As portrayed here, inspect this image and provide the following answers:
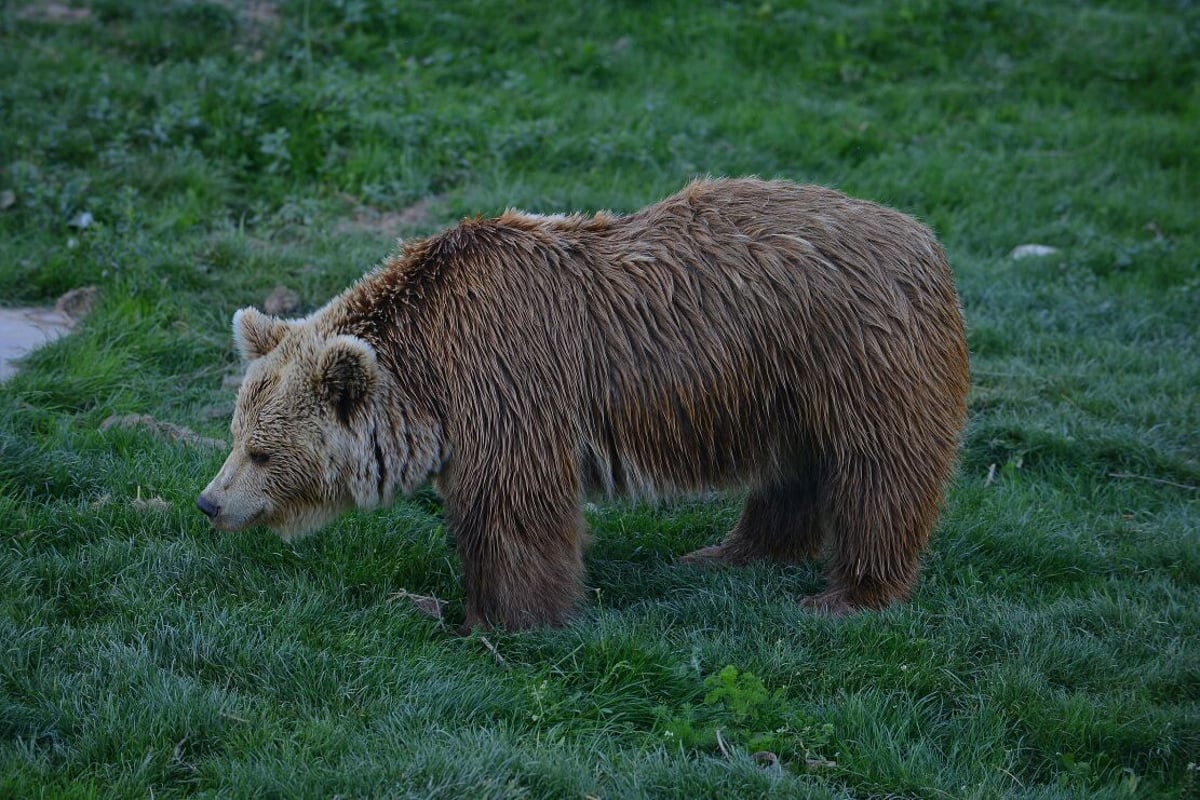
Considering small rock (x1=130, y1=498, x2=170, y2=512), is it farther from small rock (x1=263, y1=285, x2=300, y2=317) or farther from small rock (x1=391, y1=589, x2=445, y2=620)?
small rock (x1=263, y1=285, x2=300, y2=317)

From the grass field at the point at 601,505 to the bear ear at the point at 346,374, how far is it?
79cm

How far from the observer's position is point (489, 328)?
5.27 meters

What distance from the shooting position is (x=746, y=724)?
4.72 metres

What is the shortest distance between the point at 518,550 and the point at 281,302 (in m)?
3.55

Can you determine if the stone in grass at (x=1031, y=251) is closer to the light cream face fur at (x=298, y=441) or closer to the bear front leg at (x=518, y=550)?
the bear front leg at (x=518, y=550)

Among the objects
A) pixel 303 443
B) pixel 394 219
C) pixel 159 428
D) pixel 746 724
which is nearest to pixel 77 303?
pixel 159 428

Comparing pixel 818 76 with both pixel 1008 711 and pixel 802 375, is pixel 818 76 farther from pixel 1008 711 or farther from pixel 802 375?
pixel 1008 711

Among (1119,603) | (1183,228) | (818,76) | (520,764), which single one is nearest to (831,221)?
(1119,603)

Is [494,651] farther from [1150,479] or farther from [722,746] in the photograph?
[1150,479]

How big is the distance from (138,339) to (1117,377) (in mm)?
5873

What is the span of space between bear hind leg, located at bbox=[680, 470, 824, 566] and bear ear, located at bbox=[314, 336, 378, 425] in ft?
6.04

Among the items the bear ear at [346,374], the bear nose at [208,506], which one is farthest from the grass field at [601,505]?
the bear ear at [346,374]

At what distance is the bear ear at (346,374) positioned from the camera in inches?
201

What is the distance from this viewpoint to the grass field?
4.55 m
